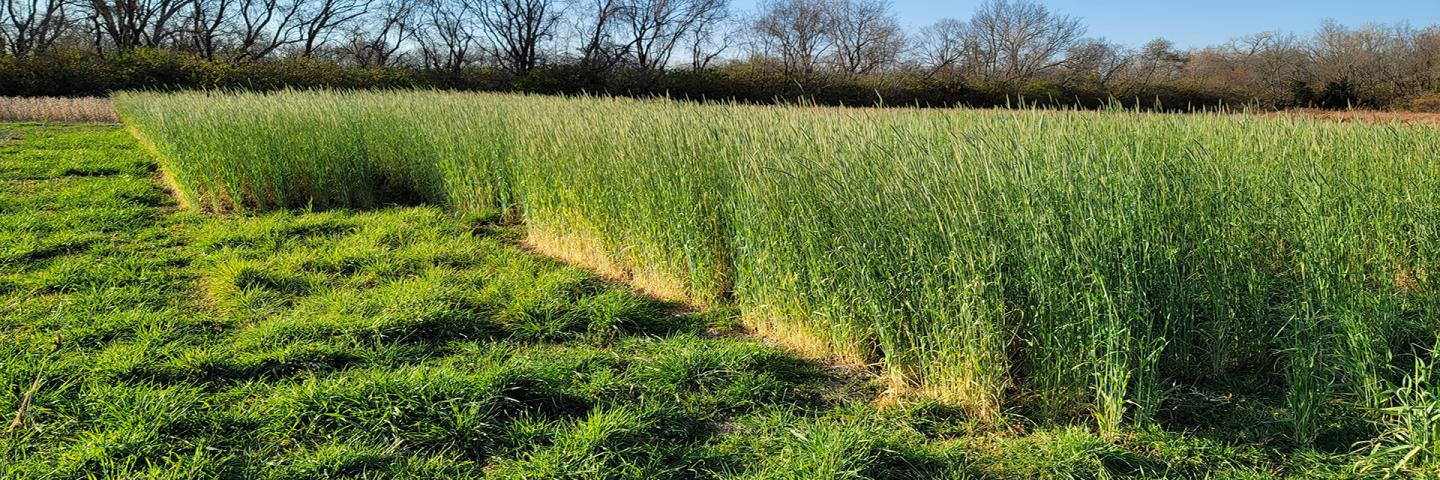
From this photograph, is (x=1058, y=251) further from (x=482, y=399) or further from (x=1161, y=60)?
(x=1161, y=60)

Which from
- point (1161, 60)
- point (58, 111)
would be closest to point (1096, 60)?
point (1161, 60)

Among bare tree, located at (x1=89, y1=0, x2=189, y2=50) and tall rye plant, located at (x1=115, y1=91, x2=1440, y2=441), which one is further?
bare tree, located at (x1=89, y1=0, x2=189, y2=50)

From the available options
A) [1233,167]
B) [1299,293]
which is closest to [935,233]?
[1299,293]

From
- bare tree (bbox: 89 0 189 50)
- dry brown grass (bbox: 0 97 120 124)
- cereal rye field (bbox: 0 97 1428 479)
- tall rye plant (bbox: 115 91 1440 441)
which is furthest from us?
bare tree (bbox: 89 0 189 50)

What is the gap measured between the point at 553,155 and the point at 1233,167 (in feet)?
13.2

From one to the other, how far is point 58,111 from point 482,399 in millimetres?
18540

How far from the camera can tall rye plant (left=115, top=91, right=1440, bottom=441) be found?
2.63 m

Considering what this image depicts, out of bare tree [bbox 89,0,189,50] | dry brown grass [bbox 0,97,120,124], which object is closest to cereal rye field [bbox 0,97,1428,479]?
dry brown grass [bbox 0,97,120,124]

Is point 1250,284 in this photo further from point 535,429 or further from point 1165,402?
point 535,429

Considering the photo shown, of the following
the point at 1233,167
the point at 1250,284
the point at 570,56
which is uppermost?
the point at 570,56

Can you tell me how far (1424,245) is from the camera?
3.07 meters

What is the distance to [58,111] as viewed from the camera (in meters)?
16.1

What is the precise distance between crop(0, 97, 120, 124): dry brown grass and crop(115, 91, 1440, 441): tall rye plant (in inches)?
667

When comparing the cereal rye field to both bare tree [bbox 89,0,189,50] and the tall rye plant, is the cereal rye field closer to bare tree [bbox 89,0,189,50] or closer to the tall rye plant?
the tall rye plant
